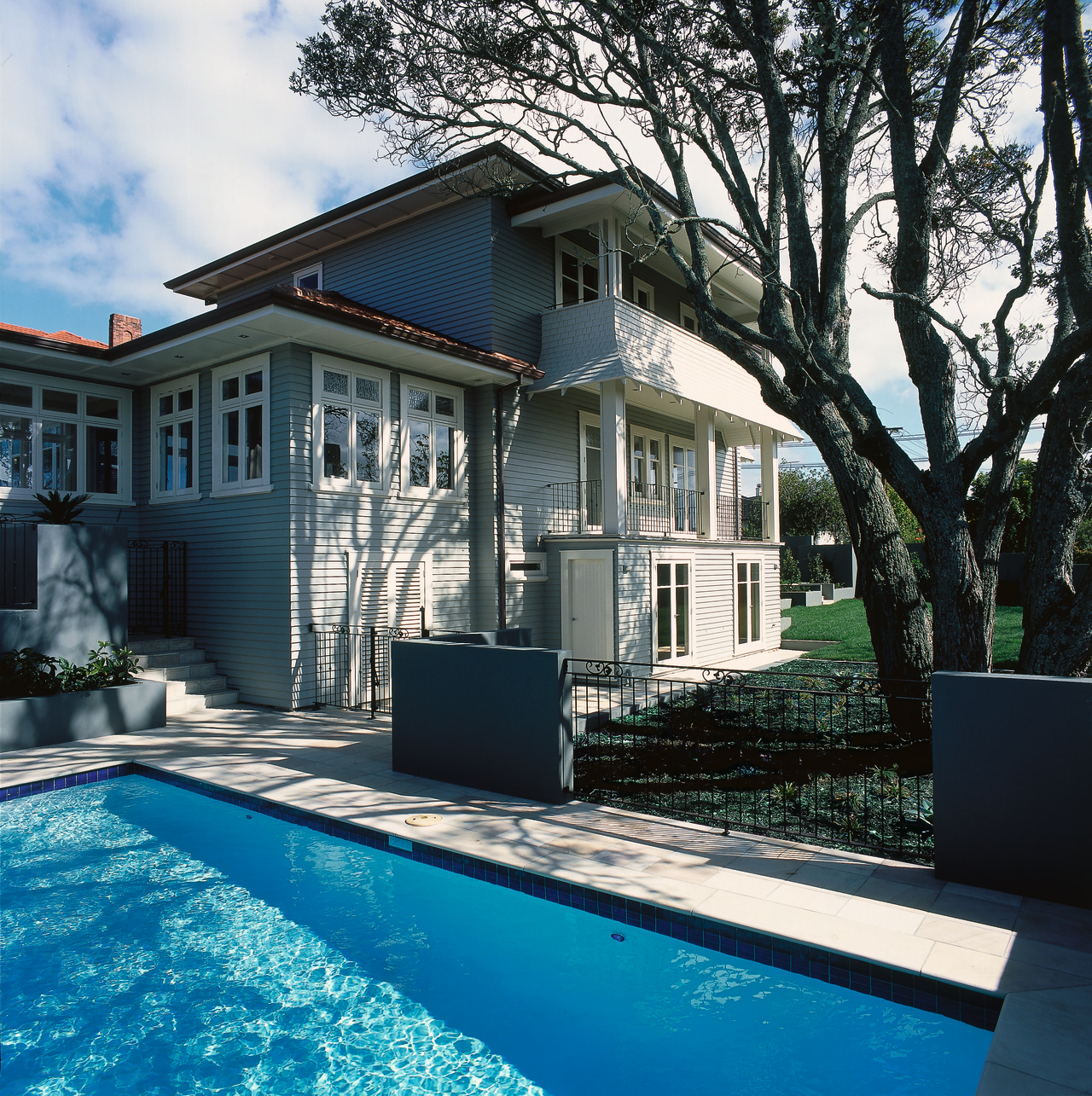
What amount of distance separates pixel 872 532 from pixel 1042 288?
502cm

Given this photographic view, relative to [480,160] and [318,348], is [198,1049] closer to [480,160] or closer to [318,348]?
[318,348]

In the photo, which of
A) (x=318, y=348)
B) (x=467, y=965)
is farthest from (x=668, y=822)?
(x=318, y=348)

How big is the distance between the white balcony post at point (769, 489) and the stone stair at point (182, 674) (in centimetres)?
1269

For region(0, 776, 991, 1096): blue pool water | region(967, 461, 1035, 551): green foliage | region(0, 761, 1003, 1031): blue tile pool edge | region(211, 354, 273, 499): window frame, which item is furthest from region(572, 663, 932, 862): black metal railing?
region(967, 461, 1035, 551): green foliage

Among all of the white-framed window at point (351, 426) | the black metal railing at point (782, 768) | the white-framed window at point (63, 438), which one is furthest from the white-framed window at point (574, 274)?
the black metal railing at point (782, 768)

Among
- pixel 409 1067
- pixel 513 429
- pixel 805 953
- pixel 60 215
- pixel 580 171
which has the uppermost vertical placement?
pixel 60 215

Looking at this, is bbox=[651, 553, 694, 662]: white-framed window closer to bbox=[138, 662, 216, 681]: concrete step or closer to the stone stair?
the stone stair

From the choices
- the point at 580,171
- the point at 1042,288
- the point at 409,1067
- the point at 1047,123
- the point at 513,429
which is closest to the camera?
the point at 409,1067

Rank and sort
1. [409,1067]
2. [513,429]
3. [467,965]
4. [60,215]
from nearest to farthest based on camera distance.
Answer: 1. [409,1067]
2. [467,965]
3. [60,215]
4. [513,429]

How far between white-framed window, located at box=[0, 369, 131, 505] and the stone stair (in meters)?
2.68

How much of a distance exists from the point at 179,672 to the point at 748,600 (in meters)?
11.8

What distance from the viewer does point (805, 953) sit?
3654mm

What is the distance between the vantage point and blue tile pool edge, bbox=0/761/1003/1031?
3332 millimetres

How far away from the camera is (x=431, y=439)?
1206 centimetres
